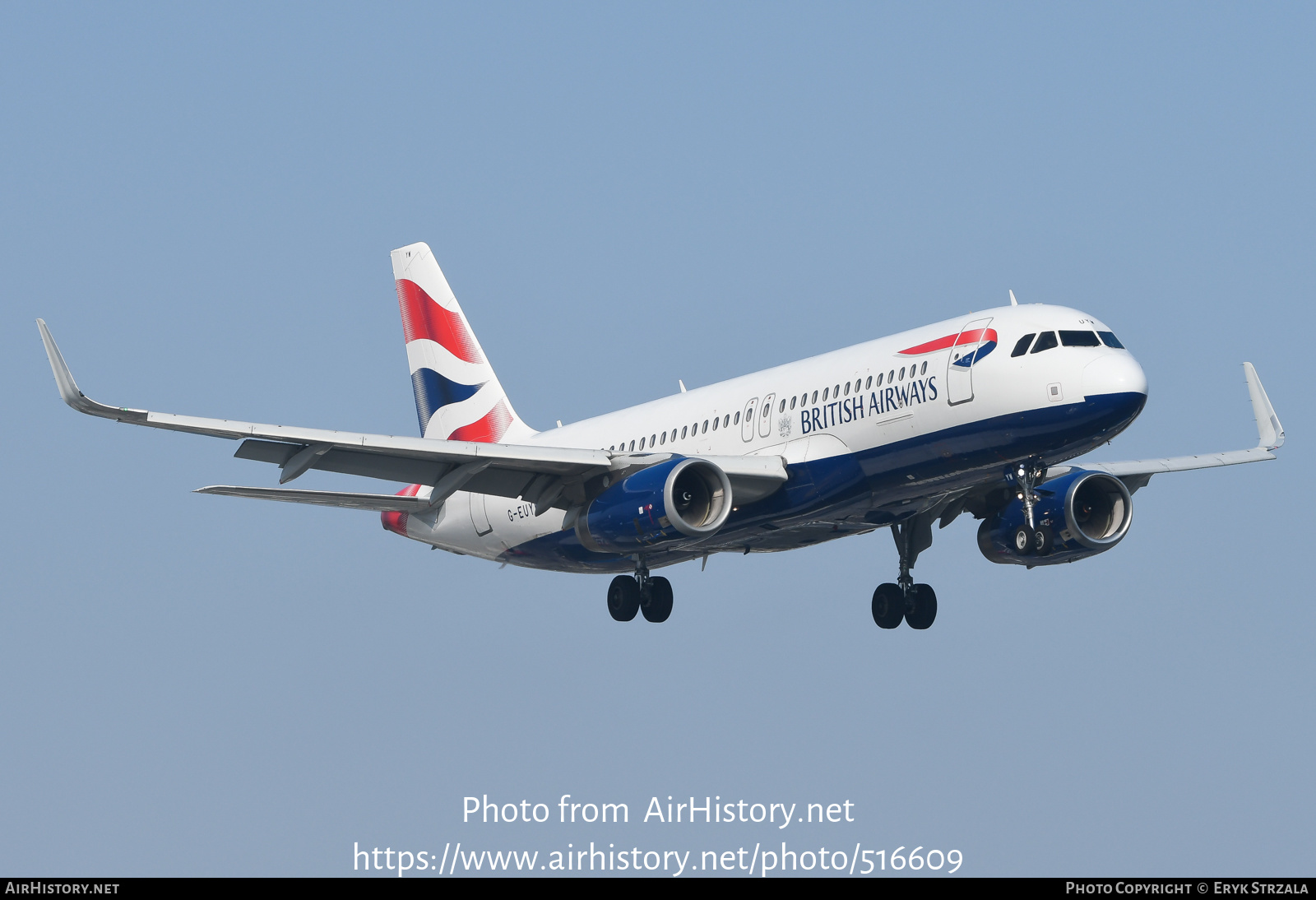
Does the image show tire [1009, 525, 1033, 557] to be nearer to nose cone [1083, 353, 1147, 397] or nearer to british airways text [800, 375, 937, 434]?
british airways text [800, 375, 937, 434]

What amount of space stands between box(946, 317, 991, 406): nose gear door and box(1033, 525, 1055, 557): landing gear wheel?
11.5 feet

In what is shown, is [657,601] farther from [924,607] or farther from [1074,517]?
[1074,517]

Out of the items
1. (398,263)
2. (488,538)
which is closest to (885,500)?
(488,538)

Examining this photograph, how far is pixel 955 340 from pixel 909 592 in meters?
9.12

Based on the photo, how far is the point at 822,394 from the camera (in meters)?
37.7

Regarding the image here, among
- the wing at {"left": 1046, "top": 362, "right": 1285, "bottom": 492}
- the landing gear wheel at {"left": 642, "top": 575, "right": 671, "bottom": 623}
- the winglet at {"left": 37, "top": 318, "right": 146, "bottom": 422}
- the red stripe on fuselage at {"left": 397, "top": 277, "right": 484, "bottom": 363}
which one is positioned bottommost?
the winglet at {"left": 37, "top": 318, "right": 146, "bottom": 422}

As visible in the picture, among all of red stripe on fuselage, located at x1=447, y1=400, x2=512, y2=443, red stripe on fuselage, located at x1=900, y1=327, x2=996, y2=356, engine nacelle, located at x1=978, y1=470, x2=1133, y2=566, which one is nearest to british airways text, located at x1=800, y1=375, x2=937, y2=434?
red stripe on fuselage, located at x1=900, y1=327, x2=996, y2=356

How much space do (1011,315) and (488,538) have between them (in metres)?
14.5

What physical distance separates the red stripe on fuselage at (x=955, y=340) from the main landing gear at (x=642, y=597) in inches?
348

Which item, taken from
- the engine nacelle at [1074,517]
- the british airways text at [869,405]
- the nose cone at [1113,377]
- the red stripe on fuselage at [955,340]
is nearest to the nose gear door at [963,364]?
the red stripe on fuselage at [955,340]

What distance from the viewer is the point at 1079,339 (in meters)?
34.6

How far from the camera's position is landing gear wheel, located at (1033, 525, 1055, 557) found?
3656 centimetres

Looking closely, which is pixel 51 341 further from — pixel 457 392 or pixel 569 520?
pixel 457 392

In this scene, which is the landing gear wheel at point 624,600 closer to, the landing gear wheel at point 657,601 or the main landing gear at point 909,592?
the landing gear wheel at point 657,601
